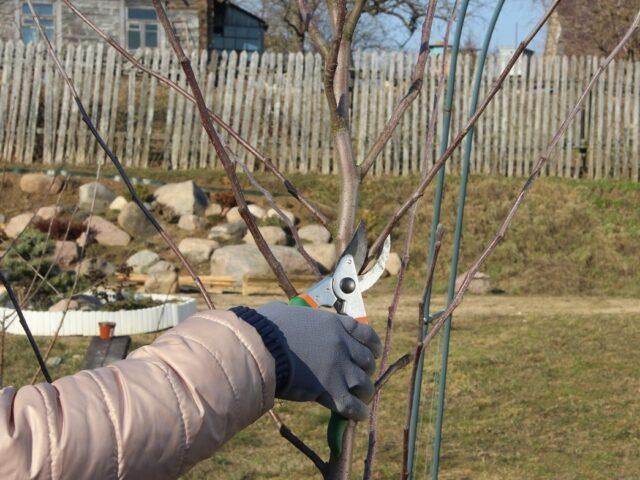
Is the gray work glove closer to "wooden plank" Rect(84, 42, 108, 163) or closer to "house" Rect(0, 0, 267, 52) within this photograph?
"wooden plank" Rect(84, 42, 108, 163)

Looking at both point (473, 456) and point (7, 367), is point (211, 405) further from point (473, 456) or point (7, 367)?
point (7, 367)

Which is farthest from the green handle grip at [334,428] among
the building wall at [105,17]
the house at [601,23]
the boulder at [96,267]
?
the building wall at [105,17]

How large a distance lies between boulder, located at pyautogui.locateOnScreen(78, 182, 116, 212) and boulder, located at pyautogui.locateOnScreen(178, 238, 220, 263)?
1250mm

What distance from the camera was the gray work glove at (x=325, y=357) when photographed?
1.68m

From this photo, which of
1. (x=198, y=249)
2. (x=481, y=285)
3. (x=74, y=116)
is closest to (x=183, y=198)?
(x=198, y=249)

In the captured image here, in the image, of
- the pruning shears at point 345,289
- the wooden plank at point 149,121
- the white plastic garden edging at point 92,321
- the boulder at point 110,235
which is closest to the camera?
the pruning shears at point 345,289

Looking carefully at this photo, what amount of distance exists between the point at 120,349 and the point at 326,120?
814 centimetres

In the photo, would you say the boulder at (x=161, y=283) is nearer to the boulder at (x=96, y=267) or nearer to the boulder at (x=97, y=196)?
the boulder at (x=96, y=267)

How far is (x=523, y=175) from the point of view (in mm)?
14805

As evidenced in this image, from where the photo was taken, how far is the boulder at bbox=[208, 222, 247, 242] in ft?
38.4

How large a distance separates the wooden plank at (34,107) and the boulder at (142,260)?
189 inches

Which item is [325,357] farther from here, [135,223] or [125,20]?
[125,20]

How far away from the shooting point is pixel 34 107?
1489 cm

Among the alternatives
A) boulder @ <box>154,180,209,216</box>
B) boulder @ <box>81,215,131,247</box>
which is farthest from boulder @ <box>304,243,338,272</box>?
boulder @ <box>81,215,131,247</box>
